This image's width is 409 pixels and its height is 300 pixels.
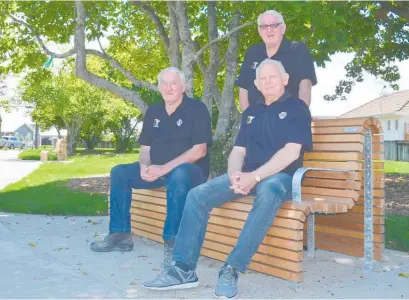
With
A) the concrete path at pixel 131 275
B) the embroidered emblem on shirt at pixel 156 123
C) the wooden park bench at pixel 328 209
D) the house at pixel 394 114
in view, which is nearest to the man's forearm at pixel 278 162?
the wooden park bench at pixel 328 209

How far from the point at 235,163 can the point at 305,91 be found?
91 cm

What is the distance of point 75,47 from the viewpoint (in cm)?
1067

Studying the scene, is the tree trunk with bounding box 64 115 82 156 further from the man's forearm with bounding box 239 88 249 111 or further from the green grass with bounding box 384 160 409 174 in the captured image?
the man's forearm with bounding box 239 88 249 111

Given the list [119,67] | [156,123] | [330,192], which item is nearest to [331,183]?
[330,192]

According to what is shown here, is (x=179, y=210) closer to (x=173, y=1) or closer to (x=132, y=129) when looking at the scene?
(x=173, y=1)

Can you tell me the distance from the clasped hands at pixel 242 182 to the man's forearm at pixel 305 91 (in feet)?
3.21

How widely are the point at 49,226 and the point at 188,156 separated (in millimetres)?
2828

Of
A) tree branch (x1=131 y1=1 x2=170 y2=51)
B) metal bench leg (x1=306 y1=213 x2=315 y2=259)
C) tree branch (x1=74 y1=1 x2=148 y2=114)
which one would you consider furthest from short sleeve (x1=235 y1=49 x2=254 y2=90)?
tree branch (x1=131 y1=1 x2=170 y2=51)

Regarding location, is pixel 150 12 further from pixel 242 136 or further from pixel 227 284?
pixel 227 284

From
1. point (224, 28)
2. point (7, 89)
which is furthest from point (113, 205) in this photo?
point (7, 89)

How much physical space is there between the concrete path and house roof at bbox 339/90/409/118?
50.2 metres

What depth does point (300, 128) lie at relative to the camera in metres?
4.47

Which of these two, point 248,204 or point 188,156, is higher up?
point 188,156

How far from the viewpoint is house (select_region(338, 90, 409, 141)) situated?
5338 centimetres
